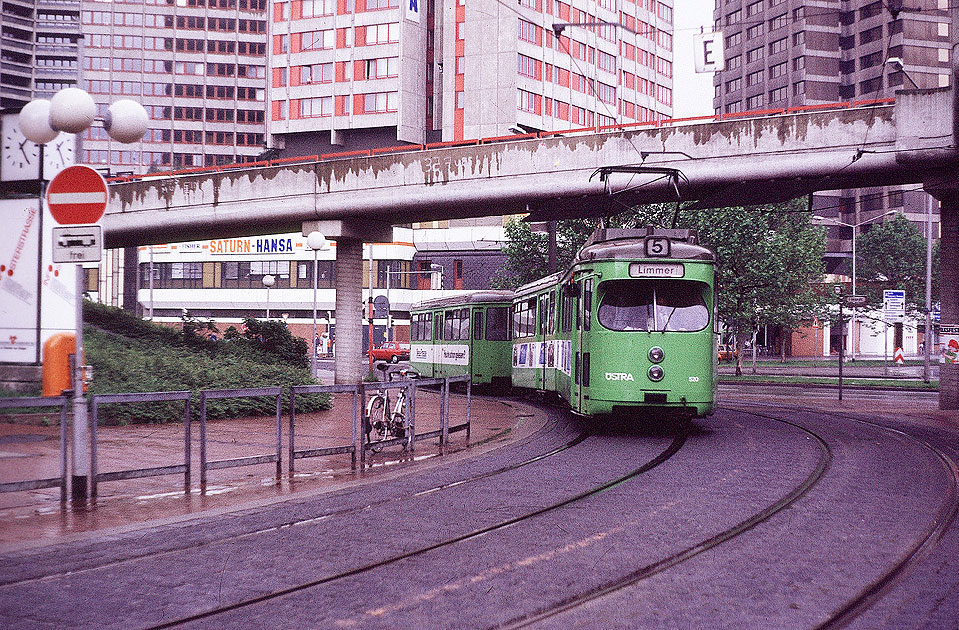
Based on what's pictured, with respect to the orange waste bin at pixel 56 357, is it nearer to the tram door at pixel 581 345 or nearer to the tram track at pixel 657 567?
the tram door at pixel 581 345

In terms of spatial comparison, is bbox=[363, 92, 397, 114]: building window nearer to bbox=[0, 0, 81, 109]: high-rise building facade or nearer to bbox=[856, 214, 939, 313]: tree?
bbox=[856, 214, 939, 313]: tree

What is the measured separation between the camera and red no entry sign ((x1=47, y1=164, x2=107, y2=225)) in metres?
10.1

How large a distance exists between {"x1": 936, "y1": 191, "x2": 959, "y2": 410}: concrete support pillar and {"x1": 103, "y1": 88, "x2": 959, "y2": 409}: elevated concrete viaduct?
0.10ft

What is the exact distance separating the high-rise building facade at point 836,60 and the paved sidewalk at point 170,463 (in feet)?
261

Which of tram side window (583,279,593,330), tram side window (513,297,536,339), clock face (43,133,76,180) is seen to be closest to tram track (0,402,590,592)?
tram side window (583,279,593,330)

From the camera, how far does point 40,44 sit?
119625 millimetres

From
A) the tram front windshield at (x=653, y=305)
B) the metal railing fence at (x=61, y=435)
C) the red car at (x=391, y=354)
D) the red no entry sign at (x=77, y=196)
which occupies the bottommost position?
the red car at (x=391, y=354)

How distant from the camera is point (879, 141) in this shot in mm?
25531

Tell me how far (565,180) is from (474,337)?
17.5ft

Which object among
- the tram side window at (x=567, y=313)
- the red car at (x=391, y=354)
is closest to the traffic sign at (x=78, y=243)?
the tram side window at (x=567, y=313)

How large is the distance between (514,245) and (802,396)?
64.0 feet

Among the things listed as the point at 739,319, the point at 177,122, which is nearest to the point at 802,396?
the point at 739,319

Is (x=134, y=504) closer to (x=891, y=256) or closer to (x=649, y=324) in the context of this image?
(x=649, y=324)

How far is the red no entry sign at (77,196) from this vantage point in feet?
33.0
